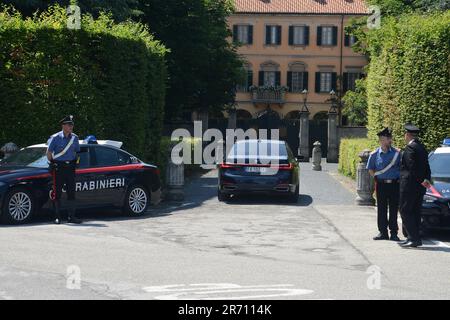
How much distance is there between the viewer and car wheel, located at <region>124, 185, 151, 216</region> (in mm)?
15656

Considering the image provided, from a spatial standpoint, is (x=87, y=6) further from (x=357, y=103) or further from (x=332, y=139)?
(x=357, y=103)

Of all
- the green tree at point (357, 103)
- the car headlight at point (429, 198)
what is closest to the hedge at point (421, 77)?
the car headlight at point (429, 198)

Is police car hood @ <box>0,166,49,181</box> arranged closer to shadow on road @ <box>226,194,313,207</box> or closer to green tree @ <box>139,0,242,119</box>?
shadow on road @ <box>226,194,313,207</box>

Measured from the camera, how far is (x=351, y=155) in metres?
28.5

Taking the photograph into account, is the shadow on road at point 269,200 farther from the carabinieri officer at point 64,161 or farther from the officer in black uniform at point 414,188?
the officer in black uniform at point 414,188

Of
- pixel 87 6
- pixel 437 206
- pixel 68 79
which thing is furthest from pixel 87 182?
pixel 87 6

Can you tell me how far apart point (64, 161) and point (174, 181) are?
5.41m

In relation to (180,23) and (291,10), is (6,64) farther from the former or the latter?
(291,10)

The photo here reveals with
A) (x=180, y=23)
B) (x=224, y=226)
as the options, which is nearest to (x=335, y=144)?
(x=180, y=23)

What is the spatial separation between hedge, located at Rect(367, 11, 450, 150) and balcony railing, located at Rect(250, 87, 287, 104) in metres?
49.8

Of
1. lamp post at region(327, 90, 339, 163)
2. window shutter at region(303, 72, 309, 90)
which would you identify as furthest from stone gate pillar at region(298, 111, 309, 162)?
window shutter at region(303, 72, 309, 90)

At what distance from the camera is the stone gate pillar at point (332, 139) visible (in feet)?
156
